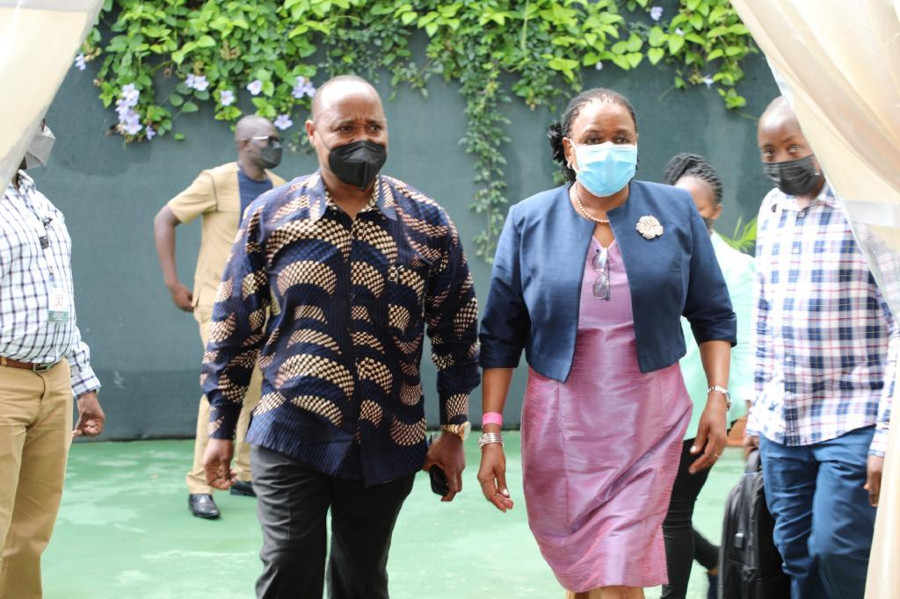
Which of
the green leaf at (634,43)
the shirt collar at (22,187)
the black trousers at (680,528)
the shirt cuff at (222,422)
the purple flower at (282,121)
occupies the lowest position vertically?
the black trousers at (680,528)

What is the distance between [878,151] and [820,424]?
3.92ft

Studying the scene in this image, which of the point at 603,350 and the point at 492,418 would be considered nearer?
the point at 603,350

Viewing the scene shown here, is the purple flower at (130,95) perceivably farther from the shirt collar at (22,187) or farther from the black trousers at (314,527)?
the black trousers at (314,527)

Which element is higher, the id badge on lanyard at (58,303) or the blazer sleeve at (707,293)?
the blazer sleeve at (707,293)

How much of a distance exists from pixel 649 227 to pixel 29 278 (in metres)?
2.17

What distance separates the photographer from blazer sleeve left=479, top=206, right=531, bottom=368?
165 inches

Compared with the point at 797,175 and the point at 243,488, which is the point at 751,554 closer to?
the point at 797,175

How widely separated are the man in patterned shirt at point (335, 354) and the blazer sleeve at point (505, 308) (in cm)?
17

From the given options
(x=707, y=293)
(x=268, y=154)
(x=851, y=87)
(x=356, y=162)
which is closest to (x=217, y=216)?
(x=268, y=154)

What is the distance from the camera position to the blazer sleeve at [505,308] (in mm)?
4180

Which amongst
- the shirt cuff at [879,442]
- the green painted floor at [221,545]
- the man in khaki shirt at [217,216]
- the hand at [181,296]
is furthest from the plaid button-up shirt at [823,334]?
the hand at [181,296]

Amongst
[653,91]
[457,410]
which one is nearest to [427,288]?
[457,410]

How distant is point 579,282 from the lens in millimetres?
3986

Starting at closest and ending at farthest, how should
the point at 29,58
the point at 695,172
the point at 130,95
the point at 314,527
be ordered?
1. the point at 29,58
2. the point at 314,527
3. the point at 695,172
4. the point at 130,95
